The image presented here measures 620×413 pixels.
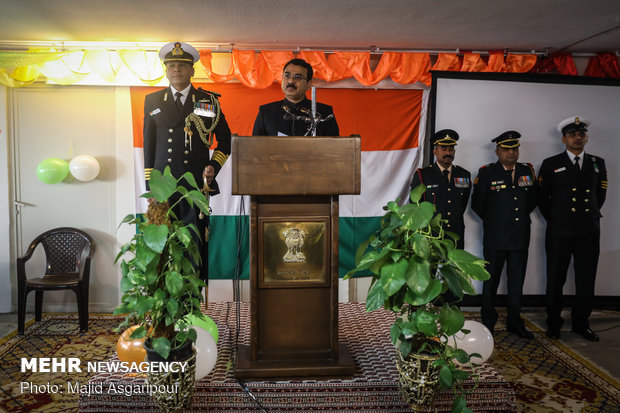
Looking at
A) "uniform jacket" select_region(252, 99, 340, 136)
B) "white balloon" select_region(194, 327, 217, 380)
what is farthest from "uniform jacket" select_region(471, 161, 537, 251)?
"white balloon" select_region(194, 327, 217, 380)

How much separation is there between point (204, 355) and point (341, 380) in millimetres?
648

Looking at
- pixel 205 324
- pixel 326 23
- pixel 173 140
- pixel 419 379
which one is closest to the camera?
pixel 419 379

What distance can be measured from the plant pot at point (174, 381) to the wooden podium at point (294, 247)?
0.96 feet

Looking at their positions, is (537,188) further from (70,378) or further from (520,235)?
(70,378)

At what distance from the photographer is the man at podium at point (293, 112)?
2.76 metres

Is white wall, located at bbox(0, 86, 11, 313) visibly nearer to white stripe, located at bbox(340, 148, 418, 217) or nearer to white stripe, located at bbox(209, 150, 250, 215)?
white stripe, located at bbox(209, 150, 250, 215)

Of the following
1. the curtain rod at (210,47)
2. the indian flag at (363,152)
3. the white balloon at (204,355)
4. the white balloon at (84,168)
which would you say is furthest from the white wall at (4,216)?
the white balloon at (204,355)

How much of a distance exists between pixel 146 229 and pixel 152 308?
12.2 inches

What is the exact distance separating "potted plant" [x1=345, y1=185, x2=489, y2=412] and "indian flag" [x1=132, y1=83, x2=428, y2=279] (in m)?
2.72

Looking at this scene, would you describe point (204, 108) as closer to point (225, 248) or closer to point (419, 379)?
point (225, 248)

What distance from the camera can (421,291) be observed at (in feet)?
5.69

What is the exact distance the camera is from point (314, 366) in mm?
2105

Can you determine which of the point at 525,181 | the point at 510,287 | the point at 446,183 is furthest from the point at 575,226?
the point at 446,183

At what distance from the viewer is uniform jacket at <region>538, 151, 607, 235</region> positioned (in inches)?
155
